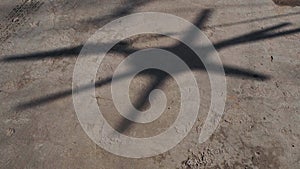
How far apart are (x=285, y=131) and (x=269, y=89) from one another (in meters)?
0.52

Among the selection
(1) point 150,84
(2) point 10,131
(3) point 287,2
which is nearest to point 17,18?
(2) point 10,131

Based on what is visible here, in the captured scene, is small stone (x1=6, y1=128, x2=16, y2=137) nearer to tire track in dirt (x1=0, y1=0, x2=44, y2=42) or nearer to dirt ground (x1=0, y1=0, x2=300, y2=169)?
dirt ground (x1=0, y1=0, x2=300, y2=169)

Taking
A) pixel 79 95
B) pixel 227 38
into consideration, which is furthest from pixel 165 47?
pixel 79 95

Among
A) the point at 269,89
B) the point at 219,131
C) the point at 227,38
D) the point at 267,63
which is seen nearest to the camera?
the point at 219,131

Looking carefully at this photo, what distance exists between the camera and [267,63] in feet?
12.6

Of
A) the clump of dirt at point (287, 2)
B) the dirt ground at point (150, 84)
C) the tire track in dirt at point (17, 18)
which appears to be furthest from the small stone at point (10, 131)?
the clump of dirt at point (287, 2)

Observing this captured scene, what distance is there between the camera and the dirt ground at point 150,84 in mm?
3139

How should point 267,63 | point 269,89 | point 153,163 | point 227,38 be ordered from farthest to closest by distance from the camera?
point 227,38
point 267,63
point 269,89
point 153,163

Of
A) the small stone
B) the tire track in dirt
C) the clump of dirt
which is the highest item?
the tire track in dirt

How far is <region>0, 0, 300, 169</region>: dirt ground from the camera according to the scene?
10.3 feet

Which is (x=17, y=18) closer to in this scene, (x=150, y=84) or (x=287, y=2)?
(x=150, y=84)

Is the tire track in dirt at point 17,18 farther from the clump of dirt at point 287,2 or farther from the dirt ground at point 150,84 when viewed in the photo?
the clump of dirt at point 287,2

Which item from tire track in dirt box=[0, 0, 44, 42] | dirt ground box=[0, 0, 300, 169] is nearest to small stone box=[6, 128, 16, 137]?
dirt ground box=[0, 0, 300, 169]

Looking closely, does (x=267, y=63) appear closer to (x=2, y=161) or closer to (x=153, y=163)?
(x=153, y=163)
